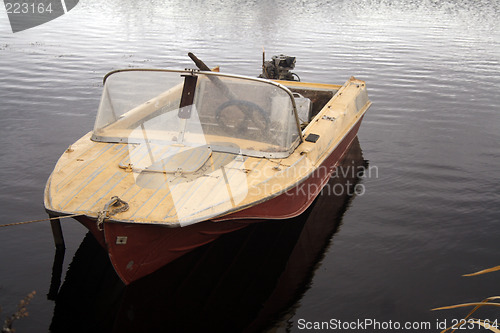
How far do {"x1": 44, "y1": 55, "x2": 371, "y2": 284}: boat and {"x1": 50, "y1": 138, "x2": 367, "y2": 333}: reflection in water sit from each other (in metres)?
0.39

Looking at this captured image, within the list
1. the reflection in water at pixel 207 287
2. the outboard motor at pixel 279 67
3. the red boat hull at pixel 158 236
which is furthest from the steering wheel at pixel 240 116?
the outboard motor at pixel 279 67

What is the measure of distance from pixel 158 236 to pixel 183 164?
3.54 ft

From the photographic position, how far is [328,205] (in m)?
7.11

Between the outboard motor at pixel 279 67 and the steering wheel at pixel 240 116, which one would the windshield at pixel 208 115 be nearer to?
the steering wheel at pixel 240 116

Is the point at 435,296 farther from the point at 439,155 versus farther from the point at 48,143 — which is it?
the point at 48,143

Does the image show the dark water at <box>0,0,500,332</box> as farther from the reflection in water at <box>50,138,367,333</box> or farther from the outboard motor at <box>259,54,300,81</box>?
the outboard motor at <box>259,54,300,81</box>

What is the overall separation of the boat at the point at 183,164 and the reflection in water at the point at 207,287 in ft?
1.29

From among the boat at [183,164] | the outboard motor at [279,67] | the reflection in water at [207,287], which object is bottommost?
the reflection in water at [207,287]

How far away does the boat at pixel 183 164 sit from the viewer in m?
4.46

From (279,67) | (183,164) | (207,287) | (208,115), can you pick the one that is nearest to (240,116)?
(208,115)

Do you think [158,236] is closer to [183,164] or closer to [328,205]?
[183,164]

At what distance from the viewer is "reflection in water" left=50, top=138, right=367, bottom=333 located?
4543mm

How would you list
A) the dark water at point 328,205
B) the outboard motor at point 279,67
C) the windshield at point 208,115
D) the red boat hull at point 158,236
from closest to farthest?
the red boat hull at point 158,236 < the dark water at point 328,205 < the windshield at point 208,115 < the outboard motor at point 279,67

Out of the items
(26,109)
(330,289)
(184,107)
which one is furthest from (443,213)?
(26,109)
